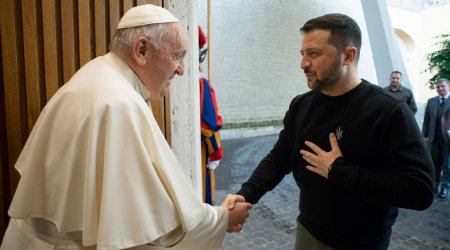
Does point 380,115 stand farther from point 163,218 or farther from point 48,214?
point 48,214

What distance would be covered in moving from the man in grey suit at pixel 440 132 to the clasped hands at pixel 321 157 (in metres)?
4.95

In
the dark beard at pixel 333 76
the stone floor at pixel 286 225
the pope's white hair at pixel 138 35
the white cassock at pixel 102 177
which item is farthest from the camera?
the stone floor at pixel 286 225

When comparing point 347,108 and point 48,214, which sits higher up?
point 347,108

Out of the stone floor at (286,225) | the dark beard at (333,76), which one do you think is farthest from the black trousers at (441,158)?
the dark beard at (333,76)

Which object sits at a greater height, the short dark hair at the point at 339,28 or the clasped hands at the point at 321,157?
the short dark hair at the point at 339,28

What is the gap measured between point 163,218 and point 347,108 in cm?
97

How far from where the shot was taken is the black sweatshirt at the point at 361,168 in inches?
55.6

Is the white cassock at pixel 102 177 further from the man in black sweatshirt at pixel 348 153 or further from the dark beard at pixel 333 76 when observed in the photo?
the dark beard at pixel 333 76

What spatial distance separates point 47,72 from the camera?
88.2 inches

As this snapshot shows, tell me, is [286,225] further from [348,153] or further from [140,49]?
[140,49]

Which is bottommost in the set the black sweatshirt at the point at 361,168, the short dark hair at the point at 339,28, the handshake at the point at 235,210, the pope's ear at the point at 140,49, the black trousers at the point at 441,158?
the black trousers at the point at 441,158

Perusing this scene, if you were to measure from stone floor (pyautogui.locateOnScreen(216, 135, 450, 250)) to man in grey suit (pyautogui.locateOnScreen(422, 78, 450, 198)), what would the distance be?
0.54 m

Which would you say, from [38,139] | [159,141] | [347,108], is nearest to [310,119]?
[347,108]

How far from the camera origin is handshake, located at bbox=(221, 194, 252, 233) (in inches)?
68.4
